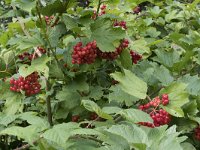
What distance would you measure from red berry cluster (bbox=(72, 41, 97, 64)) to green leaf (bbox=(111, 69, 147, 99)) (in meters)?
0.20

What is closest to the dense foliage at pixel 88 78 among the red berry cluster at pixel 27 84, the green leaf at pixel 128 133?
the red berry cluster at pixel 27 84

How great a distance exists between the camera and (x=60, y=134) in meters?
1.70

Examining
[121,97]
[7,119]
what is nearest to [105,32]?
[121,97]

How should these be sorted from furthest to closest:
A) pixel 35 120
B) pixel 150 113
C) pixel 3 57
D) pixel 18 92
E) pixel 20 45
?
pixel 3 57
pixel 18 92
pixel 20 45
pixel 150 113
pixel 35 120

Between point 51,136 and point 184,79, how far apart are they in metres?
1.02

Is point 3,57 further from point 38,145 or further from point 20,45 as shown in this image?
point 38,145

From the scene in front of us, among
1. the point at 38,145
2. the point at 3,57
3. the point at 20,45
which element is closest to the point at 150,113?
the point at 38,145

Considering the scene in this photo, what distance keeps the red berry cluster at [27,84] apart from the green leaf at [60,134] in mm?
597

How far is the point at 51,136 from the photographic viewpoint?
169 centimetres

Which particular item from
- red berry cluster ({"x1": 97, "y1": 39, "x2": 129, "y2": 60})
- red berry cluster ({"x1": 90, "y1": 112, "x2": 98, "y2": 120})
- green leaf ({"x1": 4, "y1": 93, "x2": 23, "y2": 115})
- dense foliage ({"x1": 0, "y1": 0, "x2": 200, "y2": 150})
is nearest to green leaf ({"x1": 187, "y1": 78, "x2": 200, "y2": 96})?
dense foliage ({"x1": 0, "y1": 0, "x2": 200, "y2": 150})

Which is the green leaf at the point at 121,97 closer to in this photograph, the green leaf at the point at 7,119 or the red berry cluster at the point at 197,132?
the red berry cluster at the point at 197,132

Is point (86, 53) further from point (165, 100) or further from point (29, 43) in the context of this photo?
point (165, 100)

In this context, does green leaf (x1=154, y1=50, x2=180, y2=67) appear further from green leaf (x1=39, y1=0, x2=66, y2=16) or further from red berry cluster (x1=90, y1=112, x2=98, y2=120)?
green leaf (x1=39, y1=0, x2=66, y2=16)

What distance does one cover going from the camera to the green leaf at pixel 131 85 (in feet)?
6.95
